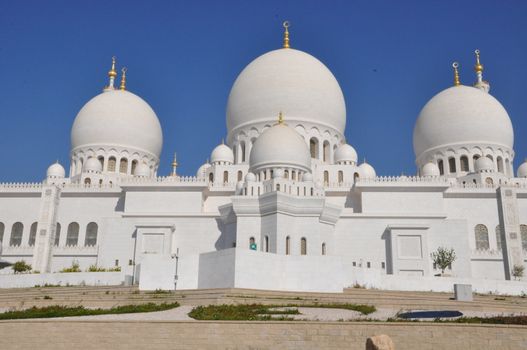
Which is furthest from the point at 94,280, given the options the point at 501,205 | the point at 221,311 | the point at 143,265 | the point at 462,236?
the point at 501,205

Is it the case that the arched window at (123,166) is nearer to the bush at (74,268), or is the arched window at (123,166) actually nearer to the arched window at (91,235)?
the arched window at (91,235)

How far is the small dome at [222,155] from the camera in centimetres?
3416

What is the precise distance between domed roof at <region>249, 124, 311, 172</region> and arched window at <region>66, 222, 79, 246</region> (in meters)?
11.5

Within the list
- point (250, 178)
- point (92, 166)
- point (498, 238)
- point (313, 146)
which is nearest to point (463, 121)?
point (498, 238)

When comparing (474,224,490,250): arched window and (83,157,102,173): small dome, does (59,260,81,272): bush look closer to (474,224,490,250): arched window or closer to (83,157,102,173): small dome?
(83,157,102,173): small dome

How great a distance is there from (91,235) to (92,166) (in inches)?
220

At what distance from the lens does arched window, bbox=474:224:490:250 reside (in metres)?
30.3

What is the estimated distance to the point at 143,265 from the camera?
2078cm

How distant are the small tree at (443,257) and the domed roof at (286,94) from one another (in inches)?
458

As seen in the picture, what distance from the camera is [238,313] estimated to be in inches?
495

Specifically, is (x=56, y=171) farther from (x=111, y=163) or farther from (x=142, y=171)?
(x=142, y=171)

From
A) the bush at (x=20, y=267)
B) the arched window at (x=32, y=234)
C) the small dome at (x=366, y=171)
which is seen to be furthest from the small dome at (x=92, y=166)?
the small dome at (x=366, y=171)

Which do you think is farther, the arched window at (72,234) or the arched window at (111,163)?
the arched window at (111,163)

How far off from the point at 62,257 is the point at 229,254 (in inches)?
591
